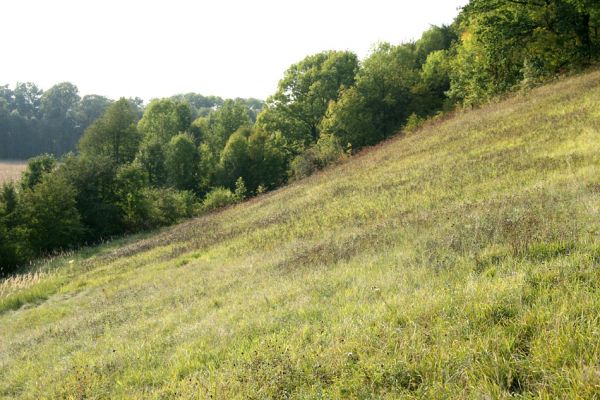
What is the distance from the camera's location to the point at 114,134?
5272 centimetres

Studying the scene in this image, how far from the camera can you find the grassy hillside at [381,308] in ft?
11.8

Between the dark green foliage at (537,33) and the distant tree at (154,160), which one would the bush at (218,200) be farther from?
the dark green foliage at (537,33)

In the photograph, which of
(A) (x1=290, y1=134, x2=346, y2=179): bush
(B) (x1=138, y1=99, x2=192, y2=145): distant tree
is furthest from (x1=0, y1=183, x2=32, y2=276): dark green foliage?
(B) (x1=138, y1=99, x2=192, y2=145): distant tree

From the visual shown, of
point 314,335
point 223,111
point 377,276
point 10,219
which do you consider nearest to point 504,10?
point 377,276

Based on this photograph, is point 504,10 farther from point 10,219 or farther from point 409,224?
point 10,219

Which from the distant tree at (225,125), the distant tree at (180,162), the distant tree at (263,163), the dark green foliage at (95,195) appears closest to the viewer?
the dark green foliage at (95,195)

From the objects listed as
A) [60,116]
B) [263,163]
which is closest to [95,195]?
[263,163]

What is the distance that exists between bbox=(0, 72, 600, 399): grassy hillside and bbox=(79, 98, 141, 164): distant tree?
136 feet

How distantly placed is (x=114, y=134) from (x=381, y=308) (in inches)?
2138

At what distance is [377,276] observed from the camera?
6590mm

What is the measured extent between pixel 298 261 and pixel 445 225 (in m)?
3.32

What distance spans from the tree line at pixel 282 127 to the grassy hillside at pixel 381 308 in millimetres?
17650

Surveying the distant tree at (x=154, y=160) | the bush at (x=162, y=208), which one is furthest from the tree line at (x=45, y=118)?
the bush at (x=162, y=208)

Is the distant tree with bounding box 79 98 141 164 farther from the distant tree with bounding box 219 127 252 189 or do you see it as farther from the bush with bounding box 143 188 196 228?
the bush with bounding box 143 188 196 228
